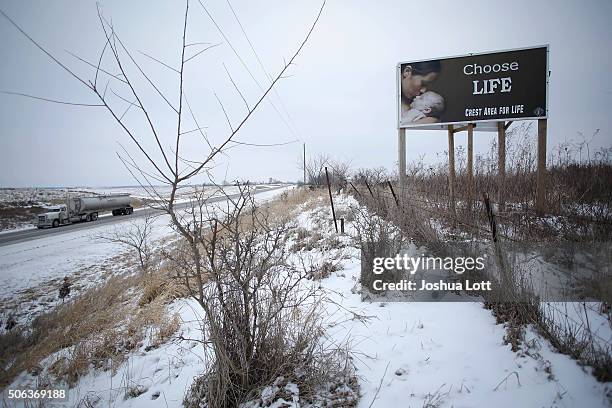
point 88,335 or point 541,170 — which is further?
point 541,170

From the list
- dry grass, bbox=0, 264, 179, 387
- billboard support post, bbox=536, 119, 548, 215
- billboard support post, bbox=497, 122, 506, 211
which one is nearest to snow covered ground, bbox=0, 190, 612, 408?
dry grass, bbox=0, 264, 179, 387

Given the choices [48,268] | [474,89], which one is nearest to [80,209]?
[48,268]

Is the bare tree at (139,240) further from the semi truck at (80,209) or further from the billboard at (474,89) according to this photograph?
the semi truck at (80,209)

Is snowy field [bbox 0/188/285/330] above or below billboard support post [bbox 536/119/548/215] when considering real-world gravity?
below

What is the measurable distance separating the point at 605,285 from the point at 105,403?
4.54 metres

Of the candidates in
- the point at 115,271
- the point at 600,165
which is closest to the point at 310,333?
the point at 600,165

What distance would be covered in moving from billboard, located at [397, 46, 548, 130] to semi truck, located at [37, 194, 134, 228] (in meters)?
24.4

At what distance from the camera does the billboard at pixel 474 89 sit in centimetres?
554

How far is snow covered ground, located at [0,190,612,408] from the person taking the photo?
67.8 inches

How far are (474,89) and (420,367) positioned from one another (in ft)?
20.8

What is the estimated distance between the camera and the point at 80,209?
2017 centimetres

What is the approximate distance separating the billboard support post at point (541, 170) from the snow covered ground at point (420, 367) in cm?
301

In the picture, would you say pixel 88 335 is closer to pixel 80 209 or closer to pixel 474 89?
pixel 474 89

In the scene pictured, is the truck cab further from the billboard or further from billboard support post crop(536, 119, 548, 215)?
billboard support post crop(536, 119, 548, 215)
